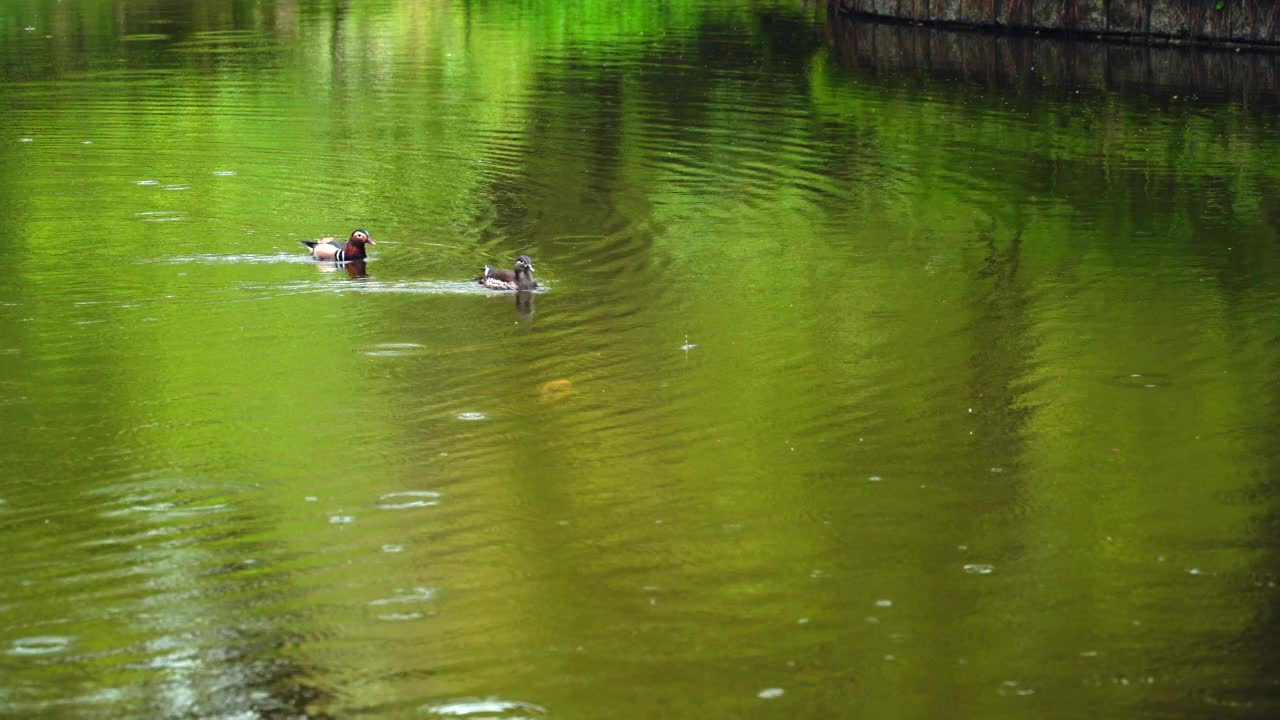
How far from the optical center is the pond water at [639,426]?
27.9 feet

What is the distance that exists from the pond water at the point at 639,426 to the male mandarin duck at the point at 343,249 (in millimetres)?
194

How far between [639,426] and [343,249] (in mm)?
5610

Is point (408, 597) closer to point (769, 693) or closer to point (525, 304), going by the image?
point (769, 693)

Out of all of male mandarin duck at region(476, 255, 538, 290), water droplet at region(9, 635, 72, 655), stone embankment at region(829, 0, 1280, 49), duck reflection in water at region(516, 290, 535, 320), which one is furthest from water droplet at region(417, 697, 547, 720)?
stone embankment at region(829, 0, 1280, 49)

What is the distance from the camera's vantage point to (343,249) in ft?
55.2

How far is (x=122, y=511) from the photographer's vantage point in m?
10.3

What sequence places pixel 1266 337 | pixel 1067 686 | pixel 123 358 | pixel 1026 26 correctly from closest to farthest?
pixel 1067 686, pixel 123 358, pixel 1266 337, pixel 1026 26

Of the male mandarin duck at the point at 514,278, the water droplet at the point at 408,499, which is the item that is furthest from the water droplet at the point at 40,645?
the male mandarin duck at the point at 514,278

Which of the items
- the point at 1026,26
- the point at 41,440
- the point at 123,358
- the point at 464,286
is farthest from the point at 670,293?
the point at 1026,26

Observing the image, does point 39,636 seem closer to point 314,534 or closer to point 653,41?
point 314,534

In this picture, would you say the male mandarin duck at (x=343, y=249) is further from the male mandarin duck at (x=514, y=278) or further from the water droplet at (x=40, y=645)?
the water droplet at (x=40, y=645)

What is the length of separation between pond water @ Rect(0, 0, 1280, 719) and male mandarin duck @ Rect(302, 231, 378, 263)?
0.19m

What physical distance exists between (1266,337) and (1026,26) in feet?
88.6

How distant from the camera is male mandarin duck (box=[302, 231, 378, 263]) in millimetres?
16797
